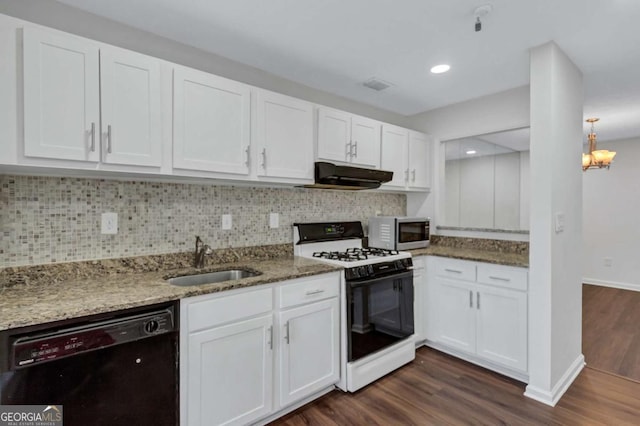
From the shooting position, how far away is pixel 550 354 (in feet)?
7.17

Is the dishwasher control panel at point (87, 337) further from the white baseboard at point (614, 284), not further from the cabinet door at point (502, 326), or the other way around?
the white baseboard at point (614, 284)

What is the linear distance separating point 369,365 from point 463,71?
238 cm

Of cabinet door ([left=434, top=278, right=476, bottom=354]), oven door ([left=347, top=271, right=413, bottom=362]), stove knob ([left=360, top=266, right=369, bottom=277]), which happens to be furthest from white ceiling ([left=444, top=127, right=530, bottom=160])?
stove knob ([left=360, top=266, right=369, bottom=277])

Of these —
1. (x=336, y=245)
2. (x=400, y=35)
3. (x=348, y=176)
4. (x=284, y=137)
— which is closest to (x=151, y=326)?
(x=284, y=137)

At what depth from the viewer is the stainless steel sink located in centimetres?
205

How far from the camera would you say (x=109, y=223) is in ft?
6.36

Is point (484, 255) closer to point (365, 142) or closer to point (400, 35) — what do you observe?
point (365, 142)

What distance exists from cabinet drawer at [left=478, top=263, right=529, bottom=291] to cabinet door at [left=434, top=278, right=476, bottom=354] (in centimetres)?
15

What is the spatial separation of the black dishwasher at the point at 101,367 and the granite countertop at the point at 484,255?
2.12 meters

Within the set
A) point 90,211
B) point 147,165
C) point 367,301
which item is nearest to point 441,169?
point 367,301

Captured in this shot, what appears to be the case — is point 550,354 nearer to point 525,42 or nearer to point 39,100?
point 525,42

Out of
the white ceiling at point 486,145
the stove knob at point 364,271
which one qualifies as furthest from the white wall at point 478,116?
the stove knob at point 364,271

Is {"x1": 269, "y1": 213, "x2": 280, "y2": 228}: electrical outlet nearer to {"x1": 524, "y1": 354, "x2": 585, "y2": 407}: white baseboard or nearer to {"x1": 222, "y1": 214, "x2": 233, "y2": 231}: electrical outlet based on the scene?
{"x1": 222, "y1": 214, "x2": 233, "y2": 231}: electrical outlet

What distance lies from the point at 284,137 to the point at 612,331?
3.86 meters
